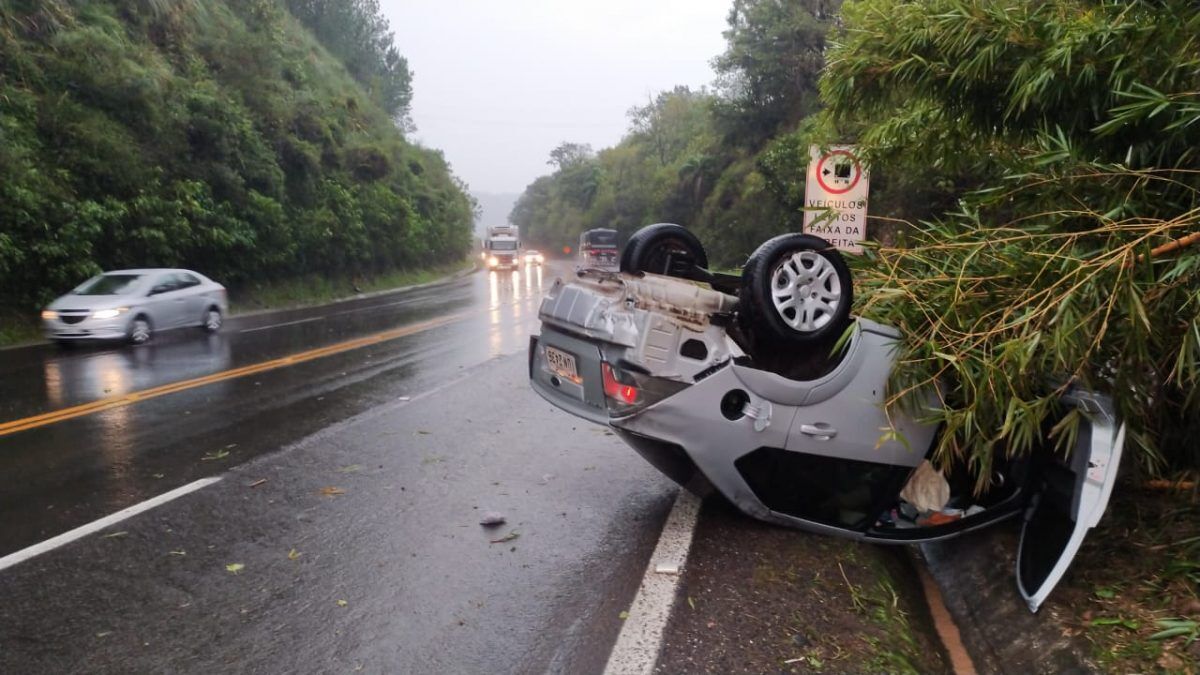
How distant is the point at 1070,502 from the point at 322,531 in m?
4.12

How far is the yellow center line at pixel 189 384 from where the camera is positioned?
8.01m

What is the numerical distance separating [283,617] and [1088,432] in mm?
3868

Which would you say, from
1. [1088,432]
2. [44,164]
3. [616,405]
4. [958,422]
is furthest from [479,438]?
[44,164]

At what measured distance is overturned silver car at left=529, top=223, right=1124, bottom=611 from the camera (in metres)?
4.35

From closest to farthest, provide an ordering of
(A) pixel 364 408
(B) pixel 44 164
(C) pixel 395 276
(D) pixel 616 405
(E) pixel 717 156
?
1. (D) pixel 616 405
2. (A) pixel 364 408
3. (B) pixel 44 164
4. (C) pixel 395 276
5. (E) pixel 717 156

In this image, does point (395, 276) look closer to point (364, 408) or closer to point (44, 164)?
point (44, 164)

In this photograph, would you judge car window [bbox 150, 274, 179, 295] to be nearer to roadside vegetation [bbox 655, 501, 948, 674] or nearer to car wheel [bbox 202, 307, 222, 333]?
car wheel [bbox 202, 307, 222, 333]

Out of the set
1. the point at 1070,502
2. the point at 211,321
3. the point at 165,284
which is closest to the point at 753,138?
the point at 211,321

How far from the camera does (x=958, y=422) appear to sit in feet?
13.1

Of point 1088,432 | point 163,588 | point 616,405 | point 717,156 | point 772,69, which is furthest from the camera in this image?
point 717,156

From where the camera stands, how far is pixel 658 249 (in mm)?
6074

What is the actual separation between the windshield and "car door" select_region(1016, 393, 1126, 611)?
1469 cm

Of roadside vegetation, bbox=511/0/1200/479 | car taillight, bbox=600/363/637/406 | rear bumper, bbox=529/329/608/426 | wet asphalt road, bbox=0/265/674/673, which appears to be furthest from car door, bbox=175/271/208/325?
car taillight, bbox=600/363/637/406

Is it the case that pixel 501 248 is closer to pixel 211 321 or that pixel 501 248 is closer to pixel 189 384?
pixel 211 321
